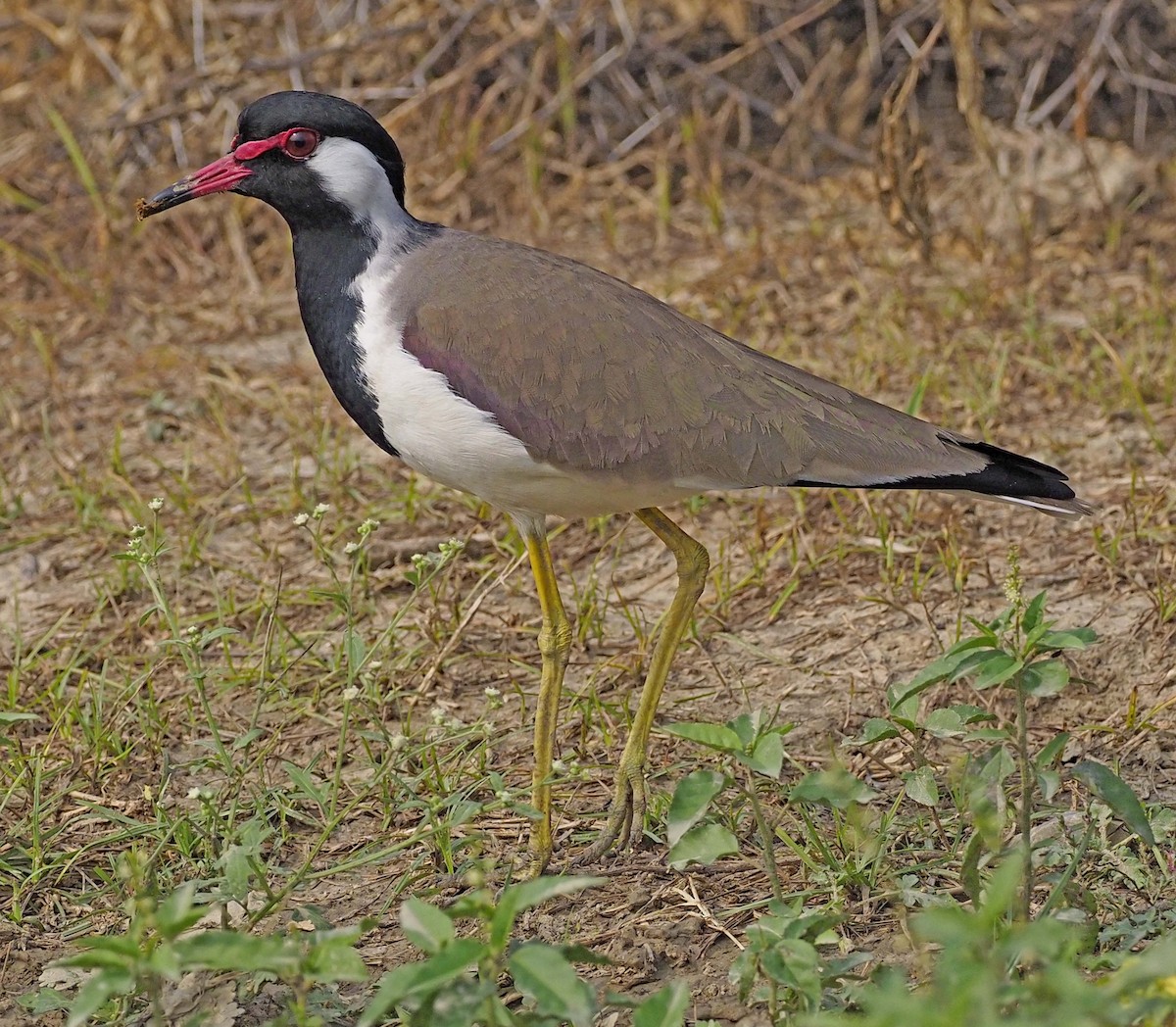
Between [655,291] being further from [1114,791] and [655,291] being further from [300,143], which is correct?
[1114,791]

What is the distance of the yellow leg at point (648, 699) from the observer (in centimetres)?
306

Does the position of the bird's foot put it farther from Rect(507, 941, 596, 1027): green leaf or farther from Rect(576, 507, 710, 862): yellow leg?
Rect(507, 941, 596, 1027): green leaf

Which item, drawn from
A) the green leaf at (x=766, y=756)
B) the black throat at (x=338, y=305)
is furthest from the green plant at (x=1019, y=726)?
the black throat at (x=338, y=305)

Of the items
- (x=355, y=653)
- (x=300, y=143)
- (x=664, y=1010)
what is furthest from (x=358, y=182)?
(x=664, y=1010)

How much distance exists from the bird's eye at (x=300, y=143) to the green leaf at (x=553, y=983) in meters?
1.86

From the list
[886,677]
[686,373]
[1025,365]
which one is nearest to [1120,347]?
[1025,365]

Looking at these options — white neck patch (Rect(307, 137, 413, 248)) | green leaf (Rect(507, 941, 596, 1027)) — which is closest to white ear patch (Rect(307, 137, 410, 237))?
white neck patch (Rect(307, 137, 413, 248))

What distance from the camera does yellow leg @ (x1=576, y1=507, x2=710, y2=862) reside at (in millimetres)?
3062

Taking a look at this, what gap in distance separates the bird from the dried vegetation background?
50 cm

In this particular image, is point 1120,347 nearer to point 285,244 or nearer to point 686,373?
point 686,373

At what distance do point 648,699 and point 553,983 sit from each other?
1.16 metres

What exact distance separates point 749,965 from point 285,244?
158 inches

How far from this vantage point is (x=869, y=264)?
5559 millimetres

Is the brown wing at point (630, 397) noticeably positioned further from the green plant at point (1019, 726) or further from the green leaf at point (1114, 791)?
the green leaf at point (1114, 791)
